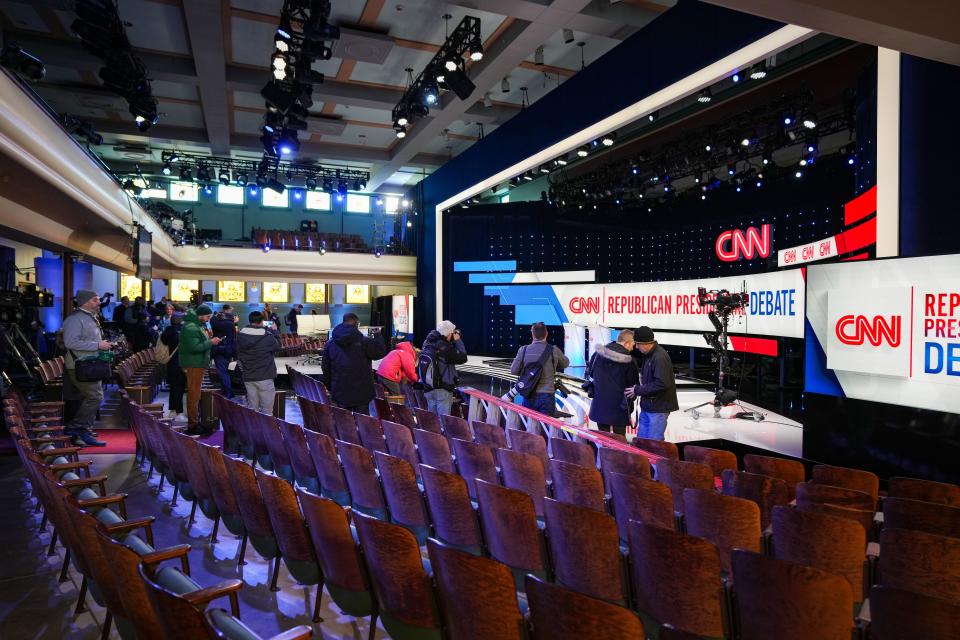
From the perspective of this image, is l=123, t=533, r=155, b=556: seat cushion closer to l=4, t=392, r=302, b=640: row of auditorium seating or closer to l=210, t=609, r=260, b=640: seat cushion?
l=4, t=392, r=302, b=640: row of auditorium seating

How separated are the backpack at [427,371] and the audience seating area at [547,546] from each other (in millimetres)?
2545

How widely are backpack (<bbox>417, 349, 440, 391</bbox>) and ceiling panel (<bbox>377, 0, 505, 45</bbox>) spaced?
5427 millimetres

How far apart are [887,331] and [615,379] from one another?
2.22m

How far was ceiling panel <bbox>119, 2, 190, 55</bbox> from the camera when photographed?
9008 mm

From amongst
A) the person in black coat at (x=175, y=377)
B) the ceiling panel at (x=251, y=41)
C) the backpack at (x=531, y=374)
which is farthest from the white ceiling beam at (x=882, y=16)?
the ceiling panel at (x=251, y=41)

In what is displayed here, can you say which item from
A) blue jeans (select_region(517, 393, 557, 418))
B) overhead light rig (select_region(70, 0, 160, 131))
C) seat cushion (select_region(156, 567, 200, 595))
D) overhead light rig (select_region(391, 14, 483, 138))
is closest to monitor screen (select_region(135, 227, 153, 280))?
overhead light rig (select_region(70, 0, 160, 131))

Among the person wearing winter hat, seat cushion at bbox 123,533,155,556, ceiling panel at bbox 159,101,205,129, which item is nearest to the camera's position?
seat cushion at bbox 123,533,155,556

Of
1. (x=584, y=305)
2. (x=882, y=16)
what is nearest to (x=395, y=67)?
(x=584, y=305)

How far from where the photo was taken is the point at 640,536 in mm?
2203

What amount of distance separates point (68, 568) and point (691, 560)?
318 centimetres

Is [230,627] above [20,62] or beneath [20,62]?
beneath

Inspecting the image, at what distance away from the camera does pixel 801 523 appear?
2365 millimetres

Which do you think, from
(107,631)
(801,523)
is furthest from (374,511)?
(801,523)

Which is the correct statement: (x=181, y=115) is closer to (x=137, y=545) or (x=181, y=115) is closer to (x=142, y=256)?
(x=142, y=256)
